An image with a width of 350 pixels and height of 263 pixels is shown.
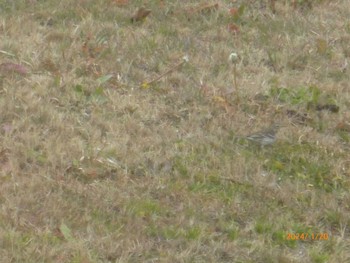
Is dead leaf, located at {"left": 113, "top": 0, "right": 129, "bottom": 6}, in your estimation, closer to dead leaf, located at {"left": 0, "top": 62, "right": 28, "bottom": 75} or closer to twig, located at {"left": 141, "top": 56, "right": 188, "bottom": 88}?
twig, located at {"left": 141, "top": 56, "right": 188, "bottom": 88}

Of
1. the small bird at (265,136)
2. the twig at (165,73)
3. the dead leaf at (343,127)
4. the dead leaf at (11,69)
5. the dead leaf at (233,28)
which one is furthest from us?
the dead leaf at (233,28)

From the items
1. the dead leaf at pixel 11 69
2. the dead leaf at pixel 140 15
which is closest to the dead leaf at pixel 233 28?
the dead leaf at pixel 140 15

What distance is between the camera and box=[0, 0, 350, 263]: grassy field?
4277 mm

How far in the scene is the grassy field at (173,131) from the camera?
14.0ft

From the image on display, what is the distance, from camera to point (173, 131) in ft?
17.4

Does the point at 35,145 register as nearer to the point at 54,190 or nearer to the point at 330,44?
the point at 54,190

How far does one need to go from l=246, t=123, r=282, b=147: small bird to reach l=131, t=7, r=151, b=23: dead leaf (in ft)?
5.95

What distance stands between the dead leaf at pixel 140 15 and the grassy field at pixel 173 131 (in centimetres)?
2

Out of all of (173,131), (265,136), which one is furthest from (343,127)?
(173,131)

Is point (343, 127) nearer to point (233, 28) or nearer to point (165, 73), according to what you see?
point (165, 73)

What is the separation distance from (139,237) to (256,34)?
2951 millimetres

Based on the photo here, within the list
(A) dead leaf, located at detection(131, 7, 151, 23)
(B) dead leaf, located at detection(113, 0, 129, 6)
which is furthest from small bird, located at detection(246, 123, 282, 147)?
(B) dead leaf, located at detection(113, 0, 129, 6)

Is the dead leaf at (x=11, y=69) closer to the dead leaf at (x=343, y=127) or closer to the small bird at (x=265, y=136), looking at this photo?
Answer: the small bird at (x=265, y=136)

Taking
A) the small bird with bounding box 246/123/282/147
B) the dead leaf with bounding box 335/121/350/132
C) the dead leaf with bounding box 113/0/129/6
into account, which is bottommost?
the dead leaf with bounding box 335/121/350/132
